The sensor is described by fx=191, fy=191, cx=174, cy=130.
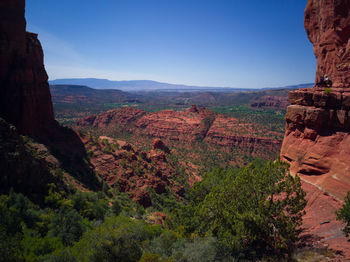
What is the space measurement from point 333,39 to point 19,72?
145 ft

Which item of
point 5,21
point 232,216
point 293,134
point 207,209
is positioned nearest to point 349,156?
point 293,134

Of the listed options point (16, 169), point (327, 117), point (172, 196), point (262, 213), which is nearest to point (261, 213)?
point (262, 213)

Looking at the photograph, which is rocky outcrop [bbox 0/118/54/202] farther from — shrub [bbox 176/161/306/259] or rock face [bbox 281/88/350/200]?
rock face [bbox 281/88/350/200]

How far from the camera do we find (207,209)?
18.5 meters

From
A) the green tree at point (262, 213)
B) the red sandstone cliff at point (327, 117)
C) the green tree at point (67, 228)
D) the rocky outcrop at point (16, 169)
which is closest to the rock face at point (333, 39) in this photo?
the red sandstone cliff at point (327, 117)

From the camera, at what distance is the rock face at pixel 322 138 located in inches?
626

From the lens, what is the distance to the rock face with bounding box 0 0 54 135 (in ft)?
101

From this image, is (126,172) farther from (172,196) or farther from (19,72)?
(19,72)

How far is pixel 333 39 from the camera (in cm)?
1888

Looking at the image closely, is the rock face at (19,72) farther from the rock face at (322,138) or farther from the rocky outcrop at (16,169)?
the rock face at (322,138)

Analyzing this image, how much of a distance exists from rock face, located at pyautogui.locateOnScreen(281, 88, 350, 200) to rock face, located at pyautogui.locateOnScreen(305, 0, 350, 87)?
2152mm

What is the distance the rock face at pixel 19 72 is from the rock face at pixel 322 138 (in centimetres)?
4075

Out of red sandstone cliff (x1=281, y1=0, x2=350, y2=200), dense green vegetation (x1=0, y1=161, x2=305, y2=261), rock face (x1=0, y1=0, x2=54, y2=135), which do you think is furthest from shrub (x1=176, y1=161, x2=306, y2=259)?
rock face (x1=0, y1=0, x2=54, y2=135)

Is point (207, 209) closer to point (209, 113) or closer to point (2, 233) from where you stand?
point (2, 233)
